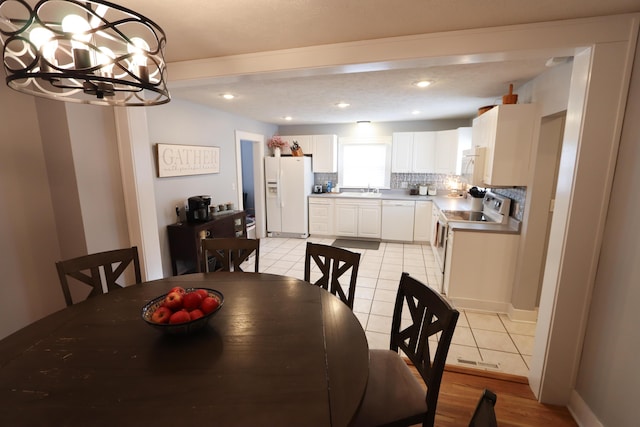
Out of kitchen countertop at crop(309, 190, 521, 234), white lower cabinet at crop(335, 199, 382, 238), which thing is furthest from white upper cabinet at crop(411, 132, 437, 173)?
white lower cabinet at crop(335, 199, 382, 238)

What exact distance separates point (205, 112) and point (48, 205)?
7.12ft

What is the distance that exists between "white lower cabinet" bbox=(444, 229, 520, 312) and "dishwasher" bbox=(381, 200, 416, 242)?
2076 millimetres

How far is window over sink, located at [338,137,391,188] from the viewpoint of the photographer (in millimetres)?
5712

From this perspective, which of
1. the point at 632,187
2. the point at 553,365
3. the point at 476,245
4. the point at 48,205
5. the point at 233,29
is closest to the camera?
the point at 632,187

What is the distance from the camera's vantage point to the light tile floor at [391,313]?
225 cm

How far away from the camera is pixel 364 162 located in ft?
19.4

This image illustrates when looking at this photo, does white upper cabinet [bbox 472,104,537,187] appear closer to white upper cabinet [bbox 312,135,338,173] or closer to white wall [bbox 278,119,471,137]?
white wall [bbox 278,119,471,137]

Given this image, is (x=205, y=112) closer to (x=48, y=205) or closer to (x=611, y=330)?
(x=48, y=205)

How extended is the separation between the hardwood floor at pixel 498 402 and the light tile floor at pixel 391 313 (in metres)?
0.14

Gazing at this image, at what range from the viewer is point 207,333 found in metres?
1.24

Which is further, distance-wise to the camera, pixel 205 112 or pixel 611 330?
pixel 205 112

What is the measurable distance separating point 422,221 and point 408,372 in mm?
3972

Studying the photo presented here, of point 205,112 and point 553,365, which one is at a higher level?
point 205,112

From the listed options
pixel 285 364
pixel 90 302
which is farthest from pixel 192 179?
pixel 285 364
